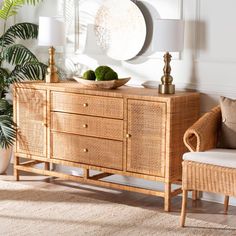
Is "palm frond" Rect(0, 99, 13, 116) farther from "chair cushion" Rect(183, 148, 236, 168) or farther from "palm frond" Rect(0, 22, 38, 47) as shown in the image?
"chair cushion" Rect(183, 148, 236, 168)

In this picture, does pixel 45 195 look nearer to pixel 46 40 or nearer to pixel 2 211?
pixel 2 211

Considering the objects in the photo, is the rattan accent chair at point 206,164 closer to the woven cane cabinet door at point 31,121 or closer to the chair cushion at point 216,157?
the chair cushion at point 216,157

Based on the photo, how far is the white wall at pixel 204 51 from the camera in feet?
13.8

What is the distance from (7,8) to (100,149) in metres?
1.53

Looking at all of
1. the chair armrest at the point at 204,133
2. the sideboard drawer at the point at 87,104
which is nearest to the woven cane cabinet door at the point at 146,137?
the sideboard drawer at the point at 87,104

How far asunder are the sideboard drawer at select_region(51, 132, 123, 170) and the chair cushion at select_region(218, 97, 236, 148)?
2.42ft

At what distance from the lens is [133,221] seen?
389cm

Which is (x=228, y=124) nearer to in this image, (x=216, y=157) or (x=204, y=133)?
(x=204, y=133)

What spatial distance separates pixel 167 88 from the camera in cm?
421

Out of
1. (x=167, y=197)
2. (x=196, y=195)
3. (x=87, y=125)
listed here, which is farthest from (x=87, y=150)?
(x=196, y=195)

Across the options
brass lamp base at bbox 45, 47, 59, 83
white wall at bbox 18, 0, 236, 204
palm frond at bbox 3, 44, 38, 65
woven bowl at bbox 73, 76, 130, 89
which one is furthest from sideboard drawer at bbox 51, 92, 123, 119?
palm frond at bbox 3, 44, 38, 65

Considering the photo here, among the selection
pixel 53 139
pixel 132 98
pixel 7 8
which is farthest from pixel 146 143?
pixel 7 8

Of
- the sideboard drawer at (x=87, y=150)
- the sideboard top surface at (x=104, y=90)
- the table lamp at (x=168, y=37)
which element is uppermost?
the table lamp at (x=168, y=37)

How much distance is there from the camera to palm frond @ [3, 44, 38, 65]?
503 centimetres
